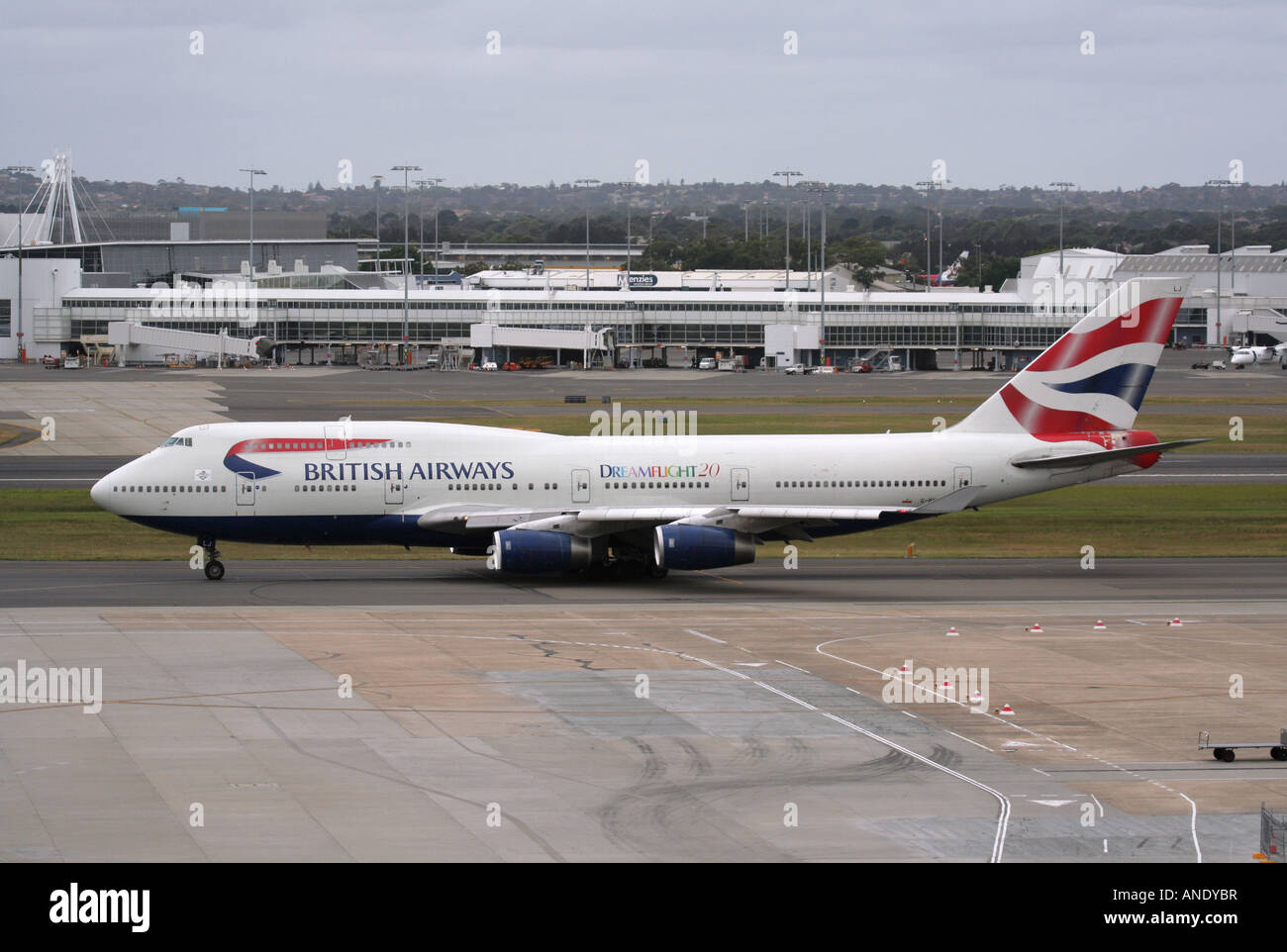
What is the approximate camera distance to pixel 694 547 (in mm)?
45281

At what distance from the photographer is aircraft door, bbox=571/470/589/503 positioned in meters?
48.3

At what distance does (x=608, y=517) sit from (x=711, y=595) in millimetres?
3896

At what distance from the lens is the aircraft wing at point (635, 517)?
4606cm

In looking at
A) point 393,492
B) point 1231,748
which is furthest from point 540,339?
point 1231,748

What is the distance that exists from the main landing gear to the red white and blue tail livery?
0.24 ft

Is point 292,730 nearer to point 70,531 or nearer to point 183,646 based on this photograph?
point 183,646

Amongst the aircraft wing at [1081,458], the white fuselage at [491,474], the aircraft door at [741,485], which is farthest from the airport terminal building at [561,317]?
the aircraft door at [741,485]

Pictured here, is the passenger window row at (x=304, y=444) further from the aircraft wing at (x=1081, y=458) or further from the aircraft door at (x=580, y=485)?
the aircraft wing at (x=1081, y=458)

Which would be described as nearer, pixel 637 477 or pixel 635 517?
pixel 635 517

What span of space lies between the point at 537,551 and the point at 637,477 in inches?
188

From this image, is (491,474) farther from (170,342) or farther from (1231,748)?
(170,342)

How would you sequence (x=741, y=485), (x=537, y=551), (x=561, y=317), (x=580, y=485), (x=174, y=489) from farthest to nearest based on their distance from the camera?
1. (x=561, y=317)
2. (x=741, y=485)
3. (x=580, y=485)
4. (x=174, y=489)
5. (x=537, y=551)

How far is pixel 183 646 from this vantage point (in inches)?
1430
